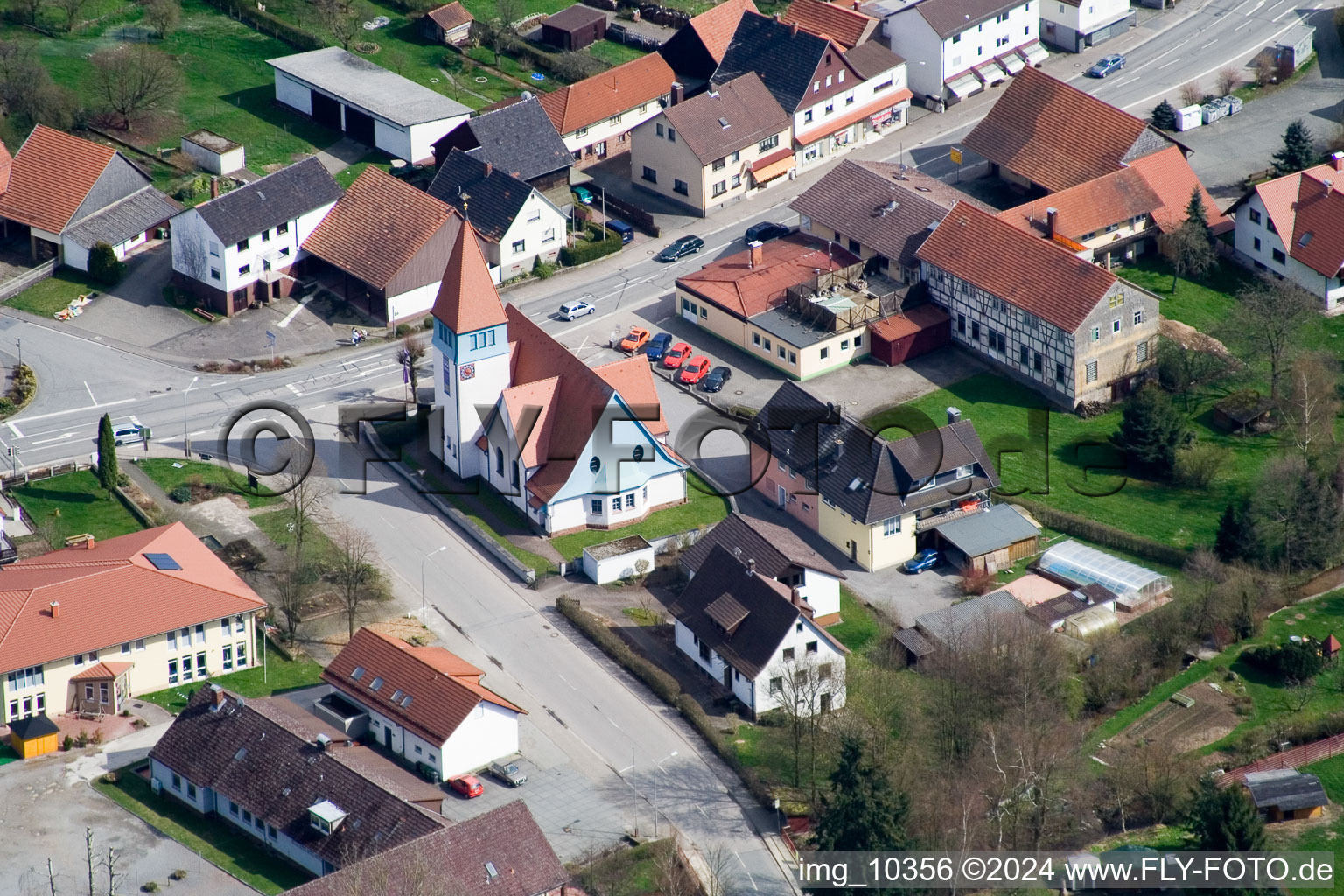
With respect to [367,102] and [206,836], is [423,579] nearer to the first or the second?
[206,836]

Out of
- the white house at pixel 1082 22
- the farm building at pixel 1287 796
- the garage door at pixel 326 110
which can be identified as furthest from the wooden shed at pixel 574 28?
the farm building at pixel 1287 796

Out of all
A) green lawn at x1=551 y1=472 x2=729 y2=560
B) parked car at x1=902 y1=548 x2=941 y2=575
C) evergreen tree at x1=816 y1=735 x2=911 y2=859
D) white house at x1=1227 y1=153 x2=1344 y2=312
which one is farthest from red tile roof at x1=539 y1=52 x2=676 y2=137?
evergreen tree at x1=816 y1=735 x2=911 y2=859

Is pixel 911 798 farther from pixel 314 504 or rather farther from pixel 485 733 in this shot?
pixel 314 504

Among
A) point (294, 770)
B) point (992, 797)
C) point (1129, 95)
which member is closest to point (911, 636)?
point (992, 797)

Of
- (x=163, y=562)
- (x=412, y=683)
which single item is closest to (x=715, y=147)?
(x=163, y=562)

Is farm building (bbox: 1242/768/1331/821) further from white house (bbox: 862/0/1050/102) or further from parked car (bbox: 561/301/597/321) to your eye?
white house (bbox: 862/0/1050/102)
